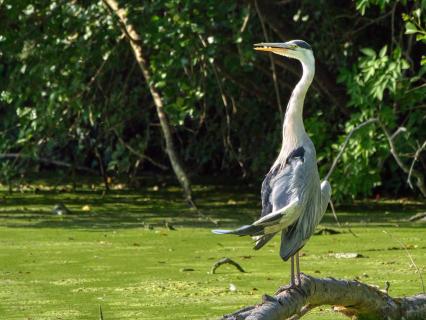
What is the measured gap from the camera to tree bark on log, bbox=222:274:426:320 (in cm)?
400

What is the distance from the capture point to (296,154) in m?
4.43

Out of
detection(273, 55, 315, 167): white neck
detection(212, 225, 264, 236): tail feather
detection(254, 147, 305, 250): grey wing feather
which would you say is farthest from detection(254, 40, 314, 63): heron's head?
detection(212, 225, 264, 236): tail feather

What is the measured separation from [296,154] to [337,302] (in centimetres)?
55

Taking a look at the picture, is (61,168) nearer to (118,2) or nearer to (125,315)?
(118,2)

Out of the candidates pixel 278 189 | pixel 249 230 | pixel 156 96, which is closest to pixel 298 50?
pixel 278 189

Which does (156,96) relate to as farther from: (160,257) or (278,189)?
(278,189)

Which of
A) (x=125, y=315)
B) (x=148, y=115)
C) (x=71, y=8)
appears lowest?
(x=125, y=315)

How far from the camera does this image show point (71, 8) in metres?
9.24

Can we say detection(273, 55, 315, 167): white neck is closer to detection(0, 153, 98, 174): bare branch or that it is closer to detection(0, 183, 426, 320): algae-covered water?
detection(0, 183, 426, 320): algae-covered water

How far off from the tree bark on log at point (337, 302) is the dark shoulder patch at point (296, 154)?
0.42 meters

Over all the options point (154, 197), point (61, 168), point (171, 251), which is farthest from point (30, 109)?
point (61, 168)

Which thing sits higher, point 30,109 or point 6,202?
point 30,109

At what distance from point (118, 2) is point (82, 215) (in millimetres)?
1582

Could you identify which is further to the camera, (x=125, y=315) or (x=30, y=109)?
(x=30, y=109)
